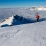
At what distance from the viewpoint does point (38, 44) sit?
370 inches

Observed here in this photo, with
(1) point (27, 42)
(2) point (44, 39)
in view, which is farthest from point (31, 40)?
(2) point (44, 39)

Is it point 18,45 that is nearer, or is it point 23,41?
point 18,45

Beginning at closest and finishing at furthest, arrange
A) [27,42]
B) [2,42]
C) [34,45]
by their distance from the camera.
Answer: [34,45], [27,42], [2,42]

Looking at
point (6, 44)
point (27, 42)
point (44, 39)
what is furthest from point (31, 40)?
point (6, 44)

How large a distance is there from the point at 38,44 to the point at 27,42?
1.05 meters

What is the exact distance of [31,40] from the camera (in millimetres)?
10164

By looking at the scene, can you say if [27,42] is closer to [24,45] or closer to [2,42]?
[24,45]

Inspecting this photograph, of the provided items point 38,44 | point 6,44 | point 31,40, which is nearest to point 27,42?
point 31,40

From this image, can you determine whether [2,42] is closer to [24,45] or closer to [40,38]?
[24,45]

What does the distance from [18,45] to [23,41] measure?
2.63 ft

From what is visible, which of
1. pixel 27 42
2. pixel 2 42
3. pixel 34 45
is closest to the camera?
pixel 34 45

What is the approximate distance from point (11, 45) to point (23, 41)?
46.4 inches

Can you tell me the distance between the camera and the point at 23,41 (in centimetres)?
1030

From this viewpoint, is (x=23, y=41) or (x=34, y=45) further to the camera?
(x=23, y=41)
